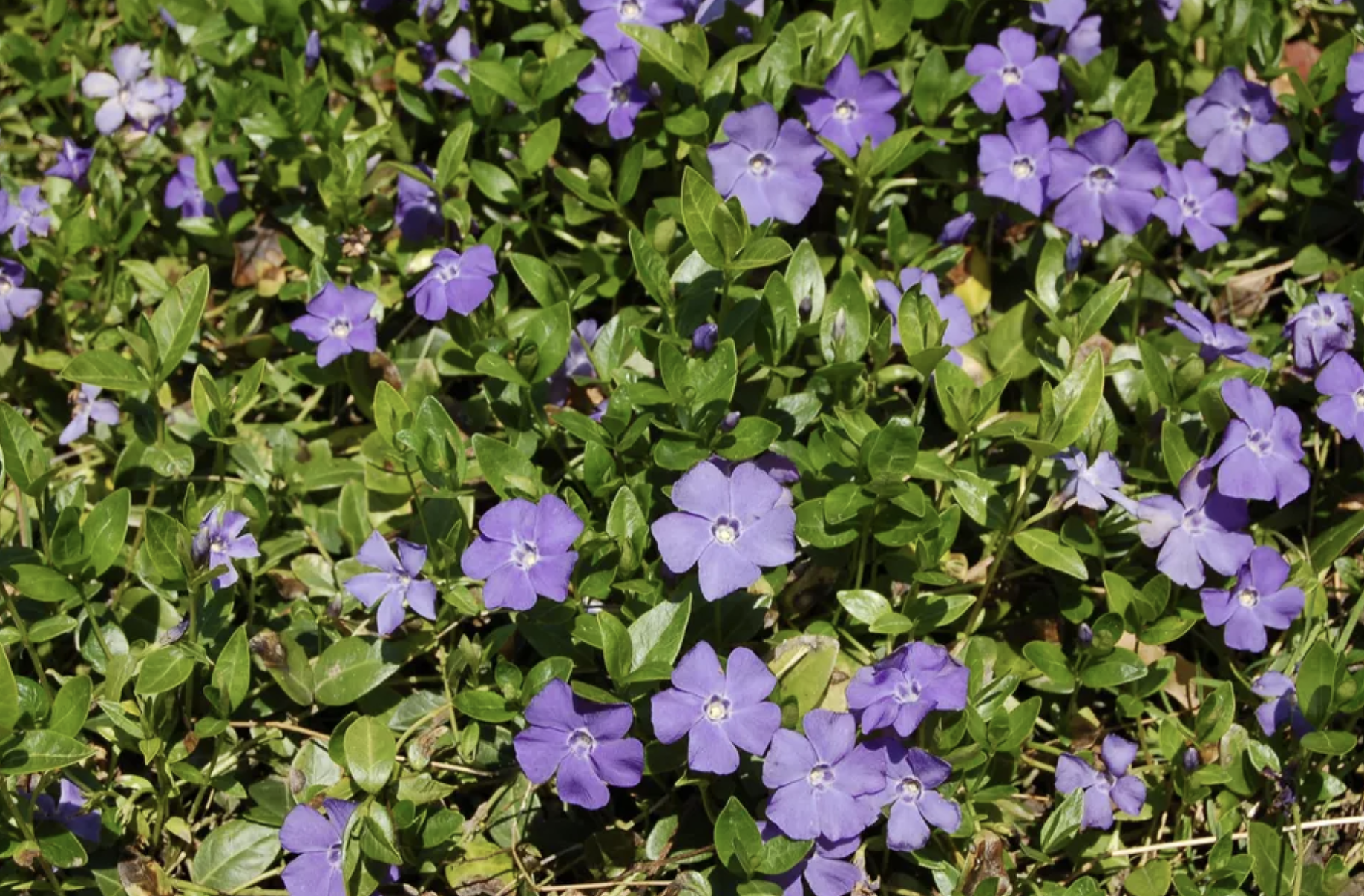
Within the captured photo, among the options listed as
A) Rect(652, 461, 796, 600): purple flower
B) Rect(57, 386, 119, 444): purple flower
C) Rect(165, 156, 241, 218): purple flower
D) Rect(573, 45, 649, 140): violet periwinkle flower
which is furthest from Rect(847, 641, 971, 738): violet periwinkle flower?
Rect(165, 156, 241, 218): purple flower

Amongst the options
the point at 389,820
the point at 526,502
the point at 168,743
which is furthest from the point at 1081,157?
the point at 168,743

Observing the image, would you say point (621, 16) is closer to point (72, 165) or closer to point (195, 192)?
point (195, 192)

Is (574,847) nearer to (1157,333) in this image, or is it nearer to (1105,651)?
(1105,651)

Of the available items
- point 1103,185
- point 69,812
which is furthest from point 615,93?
point 69,812

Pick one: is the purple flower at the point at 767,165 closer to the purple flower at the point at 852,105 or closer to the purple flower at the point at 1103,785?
the purple flower at the point at 852,105

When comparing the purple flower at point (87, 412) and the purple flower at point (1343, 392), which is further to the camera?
the purple flower at point (87, 412)

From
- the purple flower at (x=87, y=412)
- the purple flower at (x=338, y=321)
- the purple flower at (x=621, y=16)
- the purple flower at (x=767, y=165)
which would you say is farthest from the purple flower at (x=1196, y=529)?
the purple flower at (x=87, y=412)
